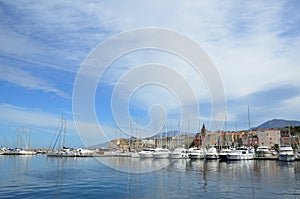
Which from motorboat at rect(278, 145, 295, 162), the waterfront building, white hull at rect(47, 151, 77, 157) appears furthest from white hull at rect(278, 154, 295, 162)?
white hull at rect(47, 151, 77, 157)

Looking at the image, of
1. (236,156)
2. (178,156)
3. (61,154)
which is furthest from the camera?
(61,154)

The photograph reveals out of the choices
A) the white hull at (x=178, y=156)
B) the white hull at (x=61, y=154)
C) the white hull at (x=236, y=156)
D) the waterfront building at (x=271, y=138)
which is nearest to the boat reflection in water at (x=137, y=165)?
the white hull at (x=178, y=156)

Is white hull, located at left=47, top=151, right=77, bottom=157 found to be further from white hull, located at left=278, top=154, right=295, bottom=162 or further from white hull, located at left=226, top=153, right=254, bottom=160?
white hull, located at left=278, top=154, right=295, bottom=162

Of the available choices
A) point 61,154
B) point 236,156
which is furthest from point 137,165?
point 61,154

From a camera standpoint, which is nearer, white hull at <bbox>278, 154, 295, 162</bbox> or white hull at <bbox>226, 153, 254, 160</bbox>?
white hull at <bbox>278, 154, 295, 162</bbox>

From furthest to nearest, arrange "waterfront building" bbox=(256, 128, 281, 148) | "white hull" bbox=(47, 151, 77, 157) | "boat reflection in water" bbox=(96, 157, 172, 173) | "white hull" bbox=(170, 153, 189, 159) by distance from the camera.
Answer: "waterfront building" bbox=(256, 128, 281, 148) < "white hull" bbox=(47, 151, 77, 157) < "white hull" bbox=(170, 153, 189, 159) < "boat reflection in water" bbox=(96, 157, 172, 173)

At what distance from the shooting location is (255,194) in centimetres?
1834

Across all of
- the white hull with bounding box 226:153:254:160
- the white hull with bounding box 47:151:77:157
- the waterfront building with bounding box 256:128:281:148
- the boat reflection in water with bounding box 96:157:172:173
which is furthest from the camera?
the waterfront building with bounding box 256:128:281:148

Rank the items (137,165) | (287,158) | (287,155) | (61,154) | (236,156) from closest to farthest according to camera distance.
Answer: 1. (137,165)
2. (287,158)
3. (287,155)
4. (236,156)
5. (61,154)

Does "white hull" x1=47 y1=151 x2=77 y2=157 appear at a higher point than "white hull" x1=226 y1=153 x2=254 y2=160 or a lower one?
lower

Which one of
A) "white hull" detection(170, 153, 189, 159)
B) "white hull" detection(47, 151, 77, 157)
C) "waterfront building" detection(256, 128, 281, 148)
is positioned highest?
"waterfront building" detection(256, 128, 281, 148)

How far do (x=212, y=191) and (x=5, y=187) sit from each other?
16376 millimetres

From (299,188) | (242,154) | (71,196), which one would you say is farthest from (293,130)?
(71,196)

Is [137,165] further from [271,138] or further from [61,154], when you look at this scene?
[271,138]
